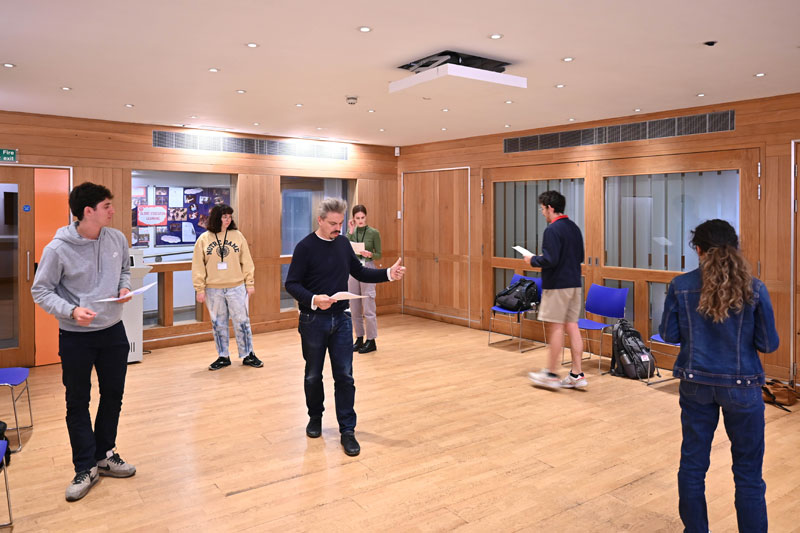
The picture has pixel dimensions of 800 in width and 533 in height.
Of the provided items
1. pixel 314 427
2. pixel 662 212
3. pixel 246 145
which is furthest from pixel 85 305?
pixel 662 212

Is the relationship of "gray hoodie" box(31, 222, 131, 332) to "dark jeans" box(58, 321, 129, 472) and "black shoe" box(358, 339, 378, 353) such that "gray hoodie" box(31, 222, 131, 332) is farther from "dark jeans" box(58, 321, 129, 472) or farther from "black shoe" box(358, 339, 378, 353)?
"black shoe" box(358, 339, 378, 353)

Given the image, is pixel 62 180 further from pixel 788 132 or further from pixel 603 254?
pixel 788 132

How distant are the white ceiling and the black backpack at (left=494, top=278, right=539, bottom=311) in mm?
2070

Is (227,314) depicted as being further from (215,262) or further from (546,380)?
(546,380)

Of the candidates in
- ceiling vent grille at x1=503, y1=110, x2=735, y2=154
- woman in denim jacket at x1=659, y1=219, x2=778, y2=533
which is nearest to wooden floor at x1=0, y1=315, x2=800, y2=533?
woman in denim jacket at x1=659, y1=219, x2=778, y2=533

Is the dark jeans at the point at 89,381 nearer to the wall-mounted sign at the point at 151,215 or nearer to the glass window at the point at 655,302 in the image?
Result: the wall-mounted sign at the point at 151,215

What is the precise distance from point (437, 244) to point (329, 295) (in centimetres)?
554

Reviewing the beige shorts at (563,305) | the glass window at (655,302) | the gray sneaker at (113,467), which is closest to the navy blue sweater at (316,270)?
the gray sneaker at (113,467)

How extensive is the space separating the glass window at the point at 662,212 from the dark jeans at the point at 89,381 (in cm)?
550

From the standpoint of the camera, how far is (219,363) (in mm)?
6703

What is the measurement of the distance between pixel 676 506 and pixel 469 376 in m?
3.01

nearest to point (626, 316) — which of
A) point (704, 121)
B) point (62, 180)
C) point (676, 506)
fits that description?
point (704, 121)

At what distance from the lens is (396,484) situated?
376cm

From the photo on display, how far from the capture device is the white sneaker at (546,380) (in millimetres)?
5852
